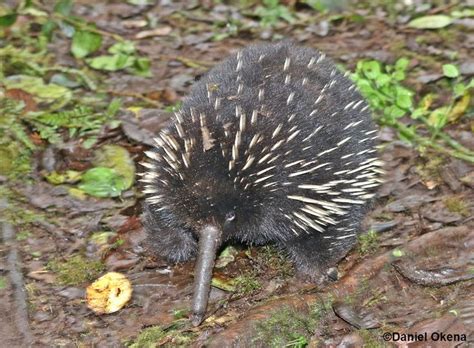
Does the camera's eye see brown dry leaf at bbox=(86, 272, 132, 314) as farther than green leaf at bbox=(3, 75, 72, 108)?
No

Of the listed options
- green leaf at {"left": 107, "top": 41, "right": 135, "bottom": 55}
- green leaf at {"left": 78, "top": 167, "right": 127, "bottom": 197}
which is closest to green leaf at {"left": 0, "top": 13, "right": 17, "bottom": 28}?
green leaf at {"left": 107, "top": 41, "right": 135, "bottom": 55}

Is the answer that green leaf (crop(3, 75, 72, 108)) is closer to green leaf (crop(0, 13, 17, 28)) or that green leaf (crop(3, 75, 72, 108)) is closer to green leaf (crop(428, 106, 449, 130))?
green leaf (crop(0, 13, 17, 28))

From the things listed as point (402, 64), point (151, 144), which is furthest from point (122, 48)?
point (402, 64)

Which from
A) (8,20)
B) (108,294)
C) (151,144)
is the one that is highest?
(8,20)

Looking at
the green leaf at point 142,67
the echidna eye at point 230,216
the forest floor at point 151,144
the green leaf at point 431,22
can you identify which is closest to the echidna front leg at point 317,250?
the forest floor at point 151,144

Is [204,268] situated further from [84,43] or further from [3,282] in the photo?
[84,43]

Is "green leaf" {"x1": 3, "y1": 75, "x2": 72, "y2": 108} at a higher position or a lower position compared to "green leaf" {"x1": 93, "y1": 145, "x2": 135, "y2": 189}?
higher

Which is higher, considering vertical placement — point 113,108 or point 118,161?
point 113,108

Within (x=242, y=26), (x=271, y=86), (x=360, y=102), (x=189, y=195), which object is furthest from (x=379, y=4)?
(x=189, y=195)
